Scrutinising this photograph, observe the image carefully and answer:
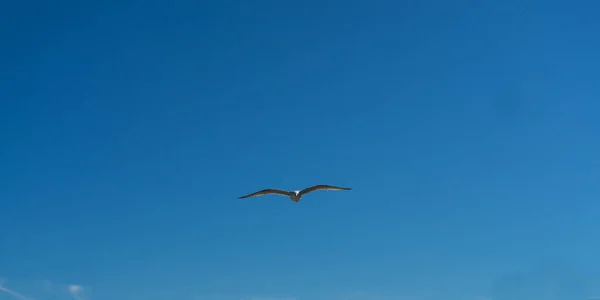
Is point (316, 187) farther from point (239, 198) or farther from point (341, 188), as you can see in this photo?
point (239, 198)

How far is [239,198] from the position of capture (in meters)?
121

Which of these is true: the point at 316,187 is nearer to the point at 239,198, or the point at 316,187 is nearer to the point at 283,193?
the point at 283,193

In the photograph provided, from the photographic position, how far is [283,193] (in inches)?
5012

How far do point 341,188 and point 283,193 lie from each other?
40.1ft

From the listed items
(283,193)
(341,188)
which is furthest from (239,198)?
(341,188)

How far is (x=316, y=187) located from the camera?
124812 millimetres

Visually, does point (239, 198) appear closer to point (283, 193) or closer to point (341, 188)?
point (283, 193)

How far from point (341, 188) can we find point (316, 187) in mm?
5738

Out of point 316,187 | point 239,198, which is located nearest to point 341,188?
point 316,187

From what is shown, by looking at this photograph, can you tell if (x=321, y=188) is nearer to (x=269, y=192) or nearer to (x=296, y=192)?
(x=296, y=192)

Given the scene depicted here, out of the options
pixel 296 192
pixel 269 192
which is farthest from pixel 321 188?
pixel 269 192

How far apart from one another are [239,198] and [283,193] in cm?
1011
